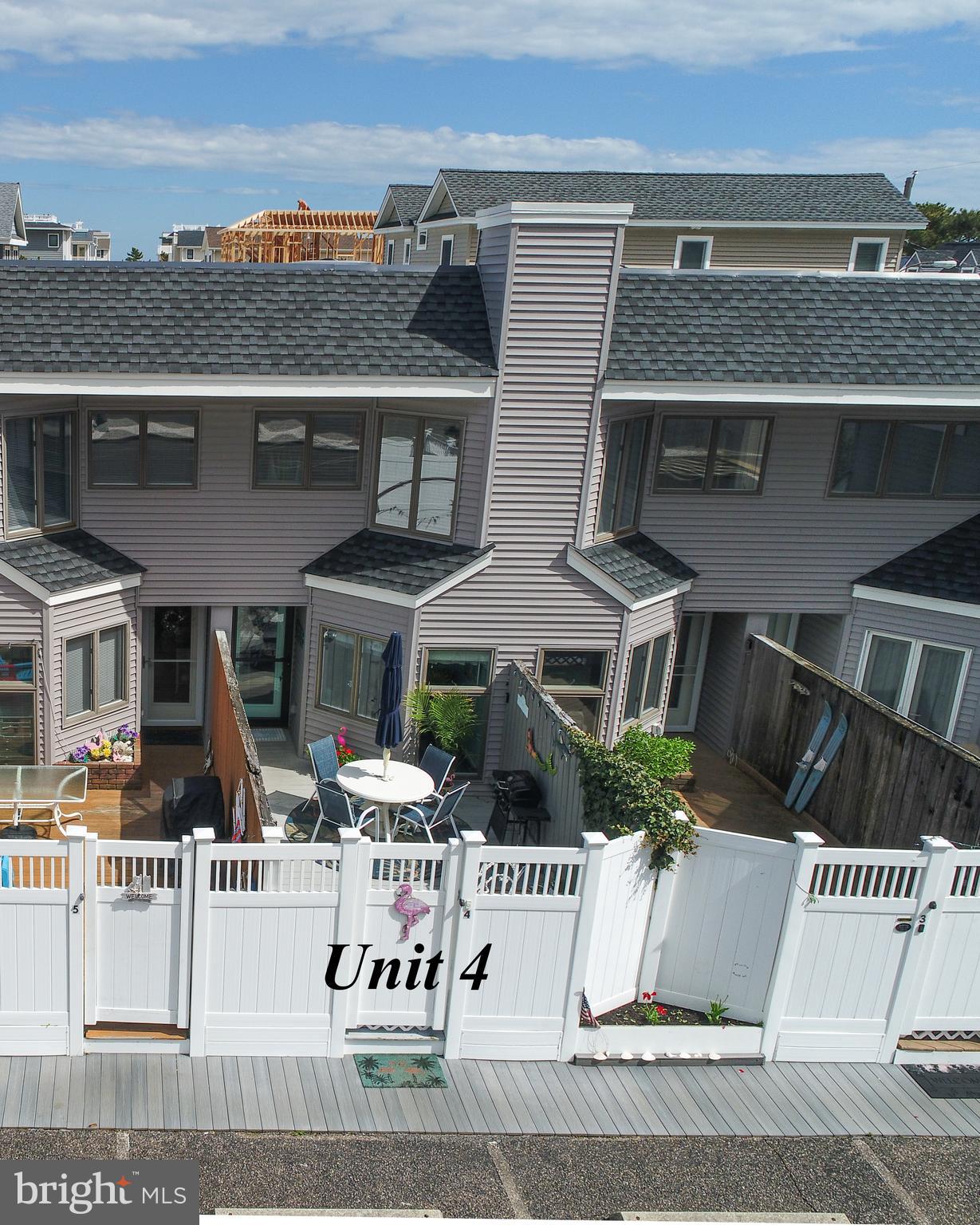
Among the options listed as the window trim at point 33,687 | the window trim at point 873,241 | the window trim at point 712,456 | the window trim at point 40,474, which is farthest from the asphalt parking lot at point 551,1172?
the window trim at point 873,241

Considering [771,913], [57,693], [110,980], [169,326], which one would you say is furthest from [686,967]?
[169,326]

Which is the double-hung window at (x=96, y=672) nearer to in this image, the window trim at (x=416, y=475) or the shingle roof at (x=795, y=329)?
the window trim at (x=416, y=475)

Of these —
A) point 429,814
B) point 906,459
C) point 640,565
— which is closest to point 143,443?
point 429,814

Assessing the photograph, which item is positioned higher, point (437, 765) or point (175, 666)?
point (437, 765)

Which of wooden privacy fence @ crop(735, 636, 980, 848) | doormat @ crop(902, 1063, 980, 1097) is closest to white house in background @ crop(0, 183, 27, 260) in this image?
wooden privacy fence @ crop(735, 636, 980, 848)

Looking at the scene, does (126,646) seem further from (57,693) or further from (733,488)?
(733,488)

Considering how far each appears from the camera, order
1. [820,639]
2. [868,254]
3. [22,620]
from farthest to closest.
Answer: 1. [868,254]
2. [820,639]
3. [22,620]

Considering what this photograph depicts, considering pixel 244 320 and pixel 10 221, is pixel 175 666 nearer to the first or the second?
pixel 244 320
